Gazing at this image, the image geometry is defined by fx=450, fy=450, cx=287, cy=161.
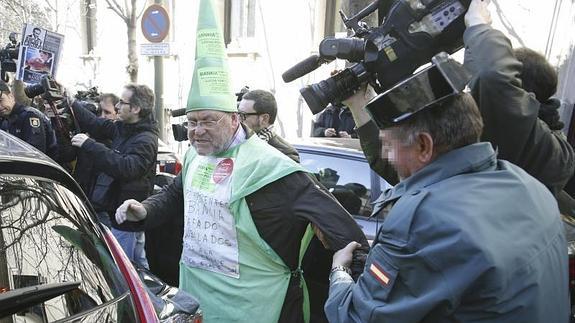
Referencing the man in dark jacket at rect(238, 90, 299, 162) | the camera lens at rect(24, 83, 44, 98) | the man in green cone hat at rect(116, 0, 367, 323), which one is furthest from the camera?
the camera lens at rect(24, 83, 44, 98)

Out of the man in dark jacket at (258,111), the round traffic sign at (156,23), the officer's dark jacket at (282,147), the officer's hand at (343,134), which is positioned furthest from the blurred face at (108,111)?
the officer's hand at (343,134)

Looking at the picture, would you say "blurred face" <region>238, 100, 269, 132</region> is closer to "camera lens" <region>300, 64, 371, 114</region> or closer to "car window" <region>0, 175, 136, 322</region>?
"camera lens" <region>300, 64, 371, 114</region>

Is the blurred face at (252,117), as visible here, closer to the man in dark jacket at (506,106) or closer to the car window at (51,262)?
the car window at (51,262)

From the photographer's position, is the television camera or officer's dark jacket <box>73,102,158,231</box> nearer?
the television camera

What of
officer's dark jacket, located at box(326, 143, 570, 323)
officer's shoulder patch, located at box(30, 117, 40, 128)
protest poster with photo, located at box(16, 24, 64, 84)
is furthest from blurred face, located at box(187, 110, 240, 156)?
protest poster with photo, located at box(16, 24, 64, 84)

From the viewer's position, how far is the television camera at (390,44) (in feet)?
5.09

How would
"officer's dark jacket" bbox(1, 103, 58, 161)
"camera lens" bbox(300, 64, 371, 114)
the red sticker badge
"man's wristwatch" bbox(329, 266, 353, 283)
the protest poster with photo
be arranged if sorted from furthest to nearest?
the protest poster with photo < "officer's dark jacket" bbox(1, 103, 58, 161) < the red sticker badge < "camera lens" bbox(300, 64, 371, 114) < "man's wristwatch" bbox(329, 266, 353, 283)

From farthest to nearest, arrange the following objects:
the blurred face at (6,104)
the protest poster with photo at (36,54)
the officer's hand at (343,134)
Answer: the officer's hand at (343,134)
the protest poster with photo at (36,54)
the blurred face at (6,104)

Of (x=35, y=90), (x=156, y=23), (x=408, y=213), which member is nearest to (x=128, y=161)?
(x=35, y=90)

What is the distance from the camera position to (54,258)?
4.98 feet

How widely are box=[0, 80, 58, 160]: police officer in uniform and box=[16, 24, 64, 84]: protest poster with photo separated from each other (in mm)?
365

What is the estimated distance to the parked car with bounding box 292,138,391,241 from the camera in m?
3.39

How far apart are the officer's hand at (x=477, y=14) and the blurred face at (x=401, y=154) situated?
561 mm

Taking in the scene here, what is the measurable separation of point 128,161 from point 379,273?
2.77 m
